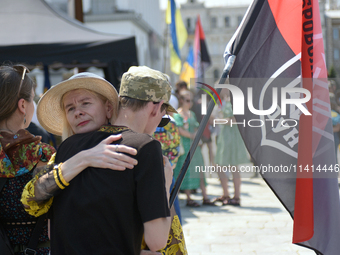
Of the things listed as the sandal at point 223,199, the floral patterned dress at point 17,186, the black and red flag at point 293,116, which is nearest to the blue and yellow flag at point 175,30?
the sandal at point 223,199

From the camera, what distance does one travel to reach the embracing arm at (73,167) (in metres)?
1.52

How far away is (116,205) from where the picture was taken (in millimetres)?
1515

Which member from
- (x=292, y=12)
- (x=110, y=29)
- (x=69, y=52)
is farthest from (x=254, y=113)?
(x=110, y=29)

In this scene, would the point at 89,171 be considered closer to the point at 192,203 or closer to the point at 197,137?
the point at 197,137

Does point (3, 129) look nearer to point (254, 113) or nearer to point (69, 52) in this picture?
point (254, 113)

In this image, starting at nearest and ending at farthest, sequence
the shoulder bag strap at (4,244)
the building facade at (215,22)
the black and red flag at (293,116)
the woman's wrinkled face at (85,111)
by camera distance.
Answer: the woman's wrinkled face at (85,111), the shoulder bag strap at (4,244), the black and red flag at (293,116), the building facade at (215,22)

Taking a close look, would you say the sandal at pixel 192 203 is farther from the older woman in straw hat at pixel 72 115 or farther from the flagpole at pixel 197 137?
the older woman in straw hat at pixel 72 115

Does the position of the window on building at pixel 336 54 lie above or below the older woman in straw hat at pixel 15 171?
below

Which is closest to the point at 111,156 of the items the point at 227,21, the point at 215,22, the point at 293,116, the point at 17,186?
the point at 17,186

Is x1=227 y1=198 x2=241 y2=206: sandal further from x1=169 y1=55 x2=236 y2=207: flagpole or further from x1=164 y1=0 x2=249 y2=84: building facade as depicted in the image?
x1=164 y1=0 x2=249 y2=84: building facade

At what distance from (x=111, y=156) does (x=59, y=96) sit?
2.37 feet

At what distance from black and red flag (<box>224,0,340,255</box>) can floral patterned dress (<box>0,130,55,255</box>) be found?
1.23 m

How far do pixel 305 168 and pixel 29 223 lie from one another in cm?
151

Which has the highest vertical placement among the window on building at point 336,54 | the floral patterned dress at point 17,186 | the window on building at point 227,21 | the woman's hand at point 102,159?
the window on building at point 227,21
